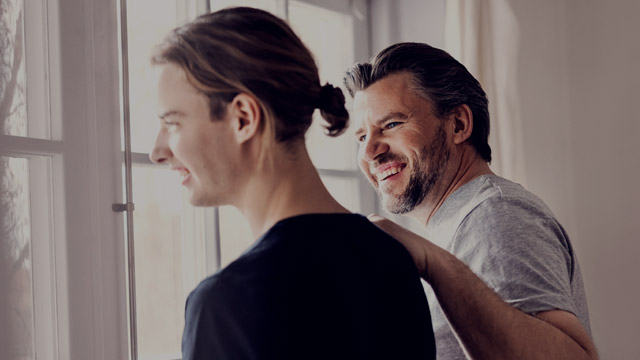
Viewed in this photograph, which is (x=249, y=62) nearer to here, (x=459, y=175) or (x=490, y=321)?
(x=490, y=321)

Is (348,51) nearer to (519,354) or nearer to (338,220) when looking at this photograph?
(519,354)

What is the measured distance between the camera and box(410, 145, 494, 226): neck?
1.63 meters

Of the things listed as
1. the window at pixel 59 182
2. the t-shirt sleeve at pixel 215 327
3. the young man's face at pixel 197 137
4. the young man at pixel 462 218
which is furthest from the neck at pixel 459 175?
the t-shirt sleeve at pixel 215 327

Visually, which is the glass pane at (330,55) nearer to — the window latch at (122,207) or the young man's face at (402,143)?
the young man's face at (402,143)

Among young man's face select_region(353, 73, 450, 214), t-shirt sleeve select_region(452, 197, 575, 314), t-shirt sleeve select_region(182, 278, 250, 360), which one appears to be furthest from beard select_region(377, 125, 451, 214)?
t-shirt sleeve select_region(182, 278, 250, 360)

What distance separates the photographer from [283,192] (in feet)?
2.81

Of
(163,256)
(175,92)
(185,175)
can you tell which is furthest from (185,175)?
(163,256)

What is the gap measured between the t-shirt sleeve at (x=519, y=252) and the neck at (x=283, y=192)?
0.44 m

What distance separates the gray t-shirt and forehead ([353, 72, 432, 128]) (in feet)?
1.08

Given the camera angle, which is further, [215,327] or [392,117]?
[392,117]

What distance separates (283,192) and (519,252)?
527 mm

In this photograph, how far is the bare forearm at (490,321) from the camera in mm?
1103

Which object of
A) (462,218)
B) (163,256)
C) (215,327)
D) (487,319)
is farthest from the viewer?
(163,256)

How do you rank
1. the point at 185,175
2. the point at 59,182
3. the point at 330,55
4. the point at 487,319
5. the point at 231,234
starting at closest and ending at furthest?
the point at 185,175 < the point at 487,319 < the point at 59,182 < the point at 231,234 < the point at 330,55
